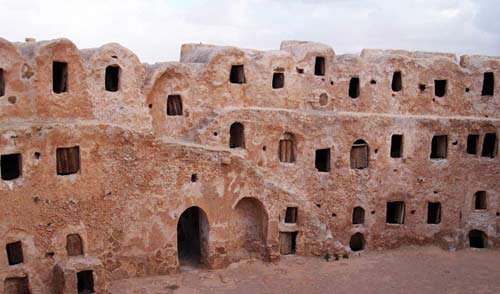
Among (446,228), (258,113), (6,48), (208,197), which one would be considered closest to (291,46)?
(258,113)

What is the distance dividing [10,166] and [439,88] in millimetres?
24056

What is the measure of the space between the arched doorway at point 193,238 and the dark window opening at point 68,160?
21.3 ft

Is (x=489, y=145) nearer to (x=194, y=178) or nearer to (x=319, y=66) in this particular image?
(x=319, y=66)

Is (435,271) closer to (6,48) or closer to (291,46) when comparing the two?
(291,46)

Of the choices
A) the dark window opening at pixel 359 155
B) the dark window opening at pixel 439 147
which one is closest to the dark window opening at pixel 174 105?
the dark window opening at pixel 359 155

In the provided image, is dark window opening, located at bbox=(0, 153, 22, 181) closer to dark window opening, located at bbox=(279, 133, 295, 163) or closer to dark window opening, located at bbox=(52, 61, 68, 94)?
dark window opening, located at bbox=(52, 61, 68, 94)

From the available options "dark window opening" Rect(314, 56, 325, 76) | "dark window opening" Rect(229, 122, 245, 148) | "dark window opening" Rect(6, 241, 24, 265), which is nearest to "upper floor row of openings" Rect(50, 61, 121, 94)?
"dark window opening" Rect(229, 122, 245, 148)

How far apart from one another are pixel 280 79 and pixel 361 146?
587 centimetres

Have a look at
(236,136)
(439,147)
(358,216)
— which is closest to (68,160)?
(236,136)

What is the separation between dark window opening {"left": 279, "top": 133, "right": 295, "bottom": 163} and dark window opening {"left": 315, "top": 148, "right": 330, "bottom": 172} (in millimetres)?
1763

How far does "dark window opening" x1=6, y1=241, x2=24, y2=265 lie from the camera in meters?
23.3

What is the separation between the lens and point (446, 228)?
1259 inches

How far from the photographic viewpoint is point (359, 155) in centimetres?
3117

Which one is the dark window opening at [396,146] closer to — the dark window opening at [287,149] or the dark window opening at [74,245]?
the dark window opening at [287,149]
